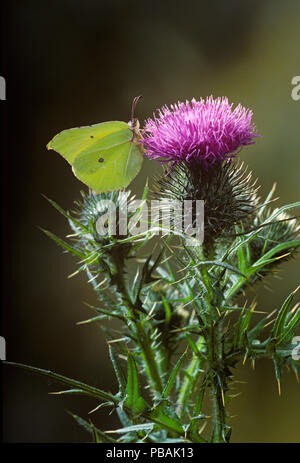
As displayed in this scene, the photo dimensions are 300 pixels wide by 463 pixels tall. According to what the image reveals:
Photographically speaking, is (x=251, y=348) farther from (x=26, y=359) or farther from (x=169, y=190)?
(x=26, y=359)

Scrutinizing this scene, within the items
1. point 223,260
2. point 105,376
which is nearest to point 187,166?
point 223,260

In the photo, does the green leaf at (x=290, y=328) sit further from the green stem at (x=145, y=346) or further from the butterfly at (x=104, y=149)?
the butterfly at (x=104, y=149)

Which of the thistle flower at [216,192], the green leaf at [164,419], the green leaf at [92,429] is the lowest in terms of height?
the green leaf at [92,429]

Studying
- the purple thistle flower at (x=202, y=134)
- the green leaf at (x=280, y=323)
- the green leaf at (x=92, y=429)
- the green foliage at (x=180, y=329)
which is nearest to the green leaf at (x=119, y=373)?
the green foliage at (x=180, y=329)

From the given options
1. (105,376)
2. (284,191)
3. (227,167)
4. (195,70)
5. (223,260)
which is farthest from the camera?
(195,70)

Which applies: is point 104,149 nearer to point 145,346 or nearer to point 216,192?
point 216,192

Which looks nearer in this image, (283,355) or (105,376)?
(283,355)
